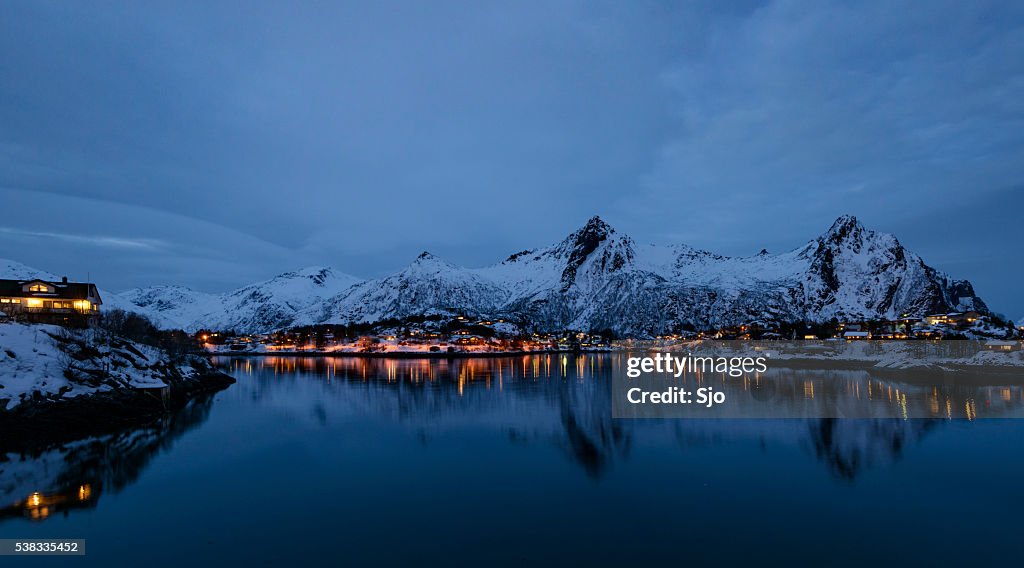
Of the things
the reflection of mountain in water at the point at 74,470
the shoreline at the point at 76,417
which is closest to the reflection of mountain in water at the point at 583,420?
the shoreline at the point at 76,417

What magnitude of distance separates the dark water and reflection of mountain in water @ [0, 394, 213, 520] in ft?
0.42

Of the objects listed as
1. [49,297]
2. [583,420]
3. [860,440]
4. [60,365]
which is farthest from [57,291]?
[860,440]

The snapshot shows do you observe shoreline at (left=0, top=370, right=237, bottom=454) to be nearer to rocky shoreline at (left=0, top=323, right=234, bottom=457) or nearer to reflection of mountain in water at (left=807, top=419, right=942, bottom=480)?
rocky shoreline at (left=0, top=323, right=234, bottom=457)

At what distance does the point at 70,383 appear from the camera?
3453 centimetres

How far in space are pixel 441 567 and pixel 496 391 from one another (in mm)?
48020

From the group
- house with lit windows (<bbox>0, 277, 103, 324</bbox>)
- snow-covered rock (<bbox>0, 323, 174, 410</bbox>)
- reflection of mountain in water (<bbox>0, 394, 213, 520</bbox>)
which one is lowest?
reflection of mountain in water (<bbox>0, 394, 213, 520</bbox>)

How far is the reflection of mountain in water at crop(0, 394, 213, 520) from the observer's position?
63.6 feet

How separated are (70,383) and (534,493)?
1280 inches

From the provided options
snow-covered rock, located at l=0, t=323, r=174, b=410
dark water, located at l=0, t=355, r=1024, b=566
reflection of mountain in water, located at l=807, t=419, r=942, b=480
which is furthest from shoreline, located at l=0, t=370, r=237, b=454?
reflection of mountain in water, located at l=807, t=419, r=942, b=480

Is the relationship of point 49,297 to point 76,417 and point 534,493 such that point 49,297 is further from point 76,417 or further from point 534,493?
point 534,493

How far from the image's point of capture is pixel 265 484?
23000 millimetres

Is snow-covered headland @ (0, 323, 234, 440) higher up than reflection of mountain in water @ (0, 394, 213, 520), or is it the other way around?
→ snow-covered headland @ (0, 323, 234, 440)

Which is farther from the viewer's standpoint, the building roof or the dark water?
the building roof

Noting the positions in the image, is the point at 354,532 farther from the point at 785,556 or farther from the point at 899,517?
the point at 899,517
